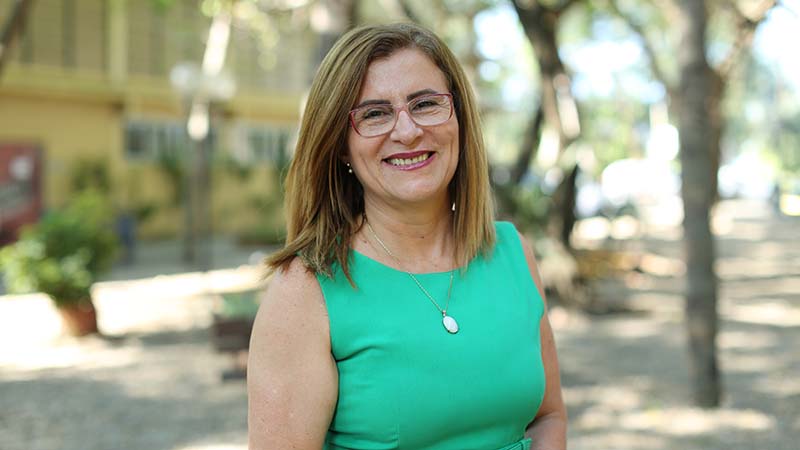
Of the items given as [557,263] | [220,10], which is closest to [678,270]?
[557,263]

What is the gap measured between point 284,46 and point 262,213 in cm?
561

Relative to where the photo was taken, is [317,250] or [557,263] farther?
[557,263]

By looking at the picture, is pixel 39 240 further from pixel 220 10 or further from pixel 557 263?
pixel 220 10

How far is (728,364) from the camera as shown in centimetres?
857

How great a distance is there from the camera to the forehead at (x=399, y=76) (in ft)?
6.42

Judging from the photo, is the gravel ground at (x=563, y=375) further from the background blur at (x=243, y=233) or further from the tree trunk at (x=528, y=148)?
the tree trunk at (x=528, y=148)

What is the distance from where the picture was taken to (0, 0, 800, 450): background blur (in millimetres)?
6695

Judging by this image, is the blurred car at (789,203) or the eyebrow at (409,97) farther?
the blurred car at (789,203)

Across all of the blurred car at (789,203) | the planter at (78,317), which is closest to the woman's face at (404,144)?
the planter at (78,317)

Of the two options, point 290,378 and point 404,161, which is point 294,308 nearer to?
point 290,378

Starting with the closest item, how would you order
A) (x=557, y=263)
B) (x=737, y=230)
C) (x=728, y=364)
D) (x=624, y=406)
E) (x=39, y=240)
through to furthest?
(x=624, y=406), (x=728, y=364), (x=39, y=240), (x=557, y=263), (x=737, y=230)

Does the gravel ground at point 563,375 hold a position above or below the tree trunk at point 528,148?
below

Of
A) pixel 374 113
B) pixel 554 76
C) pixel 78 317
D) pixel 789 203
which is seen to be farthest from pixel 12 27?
pixel 789 203

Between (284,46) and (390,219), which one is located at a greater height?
(284,46)
